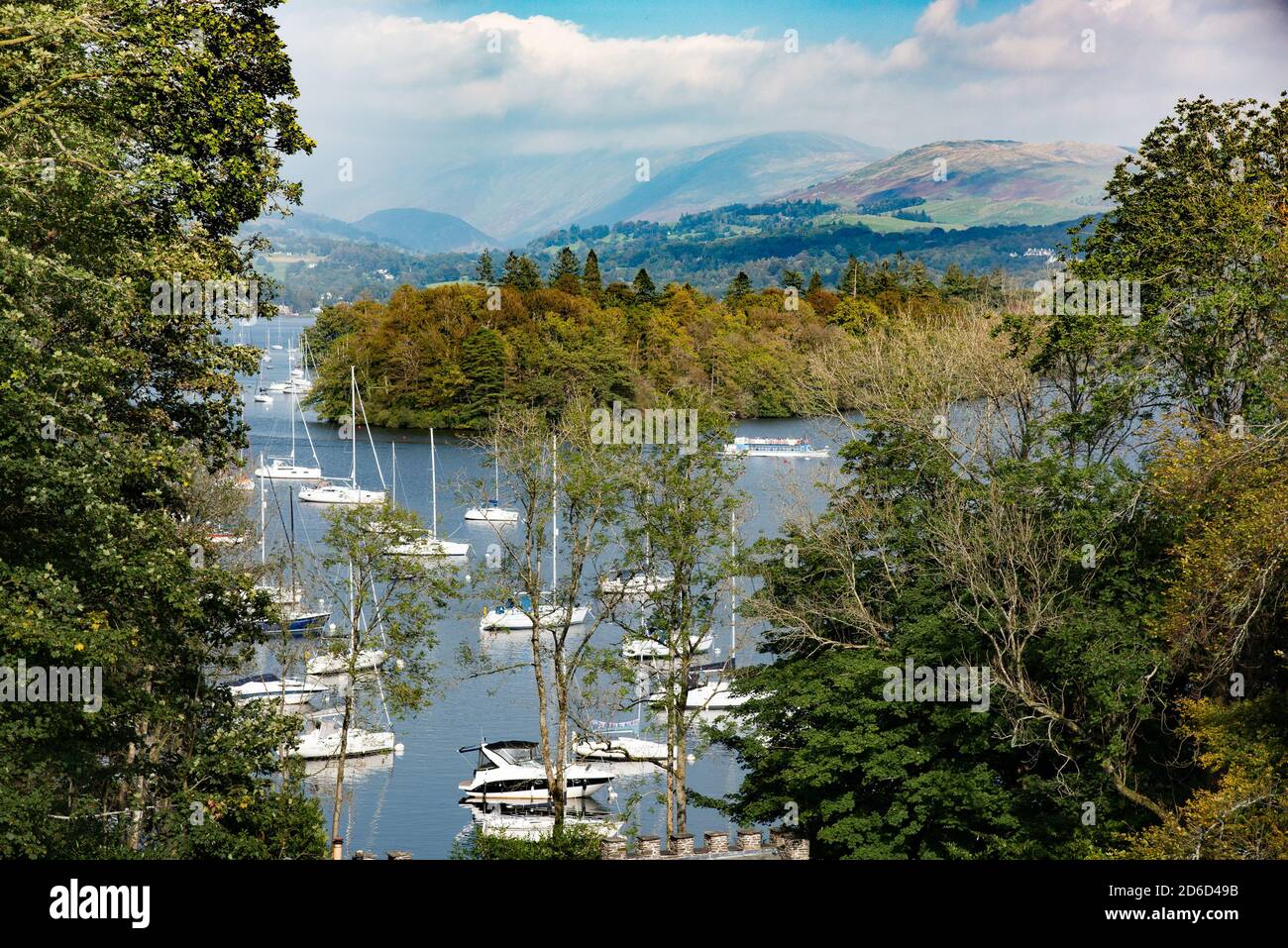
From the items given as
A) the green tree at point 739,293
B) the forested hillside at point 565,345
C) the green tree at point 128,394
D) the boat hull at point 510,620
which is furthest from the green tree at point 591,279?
the green tree at point 128,394

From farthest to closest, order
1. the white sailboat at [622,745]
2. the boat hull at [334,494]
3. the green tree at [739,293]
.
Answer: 1. the green tree at [739,293]
2. the boat hull at [334,494]
3. the white sailboat at [622,745]

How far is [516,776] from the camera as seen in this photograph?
29422 millimetres

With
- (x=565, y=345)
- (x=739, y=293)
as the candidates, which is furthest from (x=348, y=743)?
(x=739, y=293)

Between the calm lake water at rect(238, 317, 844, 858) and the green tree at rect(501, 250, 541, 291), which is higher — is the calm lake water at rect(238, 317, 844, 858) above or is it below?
below

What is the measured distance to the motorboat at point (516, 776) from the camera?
29000mm

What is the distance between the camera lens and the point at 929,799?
1969cm

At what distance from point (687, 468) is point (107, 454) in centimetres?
1303

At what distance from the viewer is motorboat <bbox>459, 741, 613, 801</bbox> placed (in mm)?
29000

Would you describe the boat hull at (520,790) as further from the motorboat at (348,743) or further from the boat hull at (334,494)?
the boat hull at (334,494)

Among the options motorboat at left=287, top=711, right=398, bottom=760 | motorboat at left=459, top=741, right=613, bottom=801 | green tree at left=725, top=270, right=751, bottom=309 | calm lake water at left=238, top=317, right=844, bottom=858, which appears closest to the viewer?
calm lake water at left=238, top=317, right=844, bottom=858

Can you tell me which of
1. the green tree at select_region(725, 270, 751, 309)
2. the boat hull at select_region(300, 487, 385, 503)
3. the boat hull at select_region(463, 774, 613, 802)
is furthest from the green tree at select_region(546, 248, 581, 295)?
the boat hull at select_region(463, 774, 613, 802)

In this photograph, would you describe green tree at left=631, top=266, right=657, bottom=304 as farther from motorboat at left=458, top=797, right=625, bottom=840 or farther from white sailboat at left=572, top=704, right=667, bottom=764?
motorboat at left=458, top=797, right=625, bottom=840

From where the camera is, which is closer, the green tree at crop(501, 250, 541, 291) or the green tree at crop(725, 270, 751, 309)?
the green tree at crop(501, 250, 541, 291)

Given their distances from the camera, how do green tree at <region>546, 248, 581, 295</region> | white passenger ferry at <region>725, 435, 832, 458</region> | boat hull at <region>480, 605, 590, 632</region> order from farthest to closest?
green tree at <region>546, 248, 581, 295</region> → white passenger ferry at <region>725, 435, 832, 458</region> → boat hull at <region>480, 605, 590, 632</region>
